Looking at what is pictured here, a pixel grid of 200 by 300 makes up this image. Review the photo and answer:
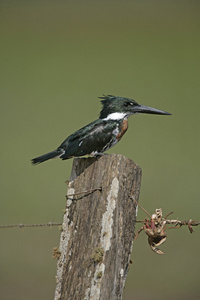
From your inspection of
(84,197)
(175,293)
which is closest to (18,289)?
(175,293)

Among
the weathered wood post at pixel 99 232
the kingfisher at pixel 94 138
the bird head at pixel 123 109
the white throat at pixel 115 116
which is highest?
the bird head at pixel 123 109

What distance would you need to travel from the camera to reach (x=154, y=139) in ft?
32.6

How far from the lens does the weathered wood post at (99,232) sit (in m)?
2.40

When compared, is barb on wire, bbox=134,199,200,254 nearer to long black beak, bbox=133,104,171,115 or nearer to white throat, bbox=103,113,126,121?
white throat, bbox=103,113,126,121

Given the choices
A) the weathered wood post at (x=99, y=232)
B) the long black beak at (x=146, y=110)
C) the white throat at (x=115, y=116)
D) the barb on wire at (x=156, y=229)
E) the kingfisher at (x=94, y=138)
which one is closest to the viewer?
the weathered wood post at (x=99, y=232)

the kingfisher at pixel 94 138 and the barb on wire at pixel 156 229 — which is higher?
the kingfisher at pixel 94 138

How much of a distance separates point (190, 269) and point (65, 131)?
3750mm

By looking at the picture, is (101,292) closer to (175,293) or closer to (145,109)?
(145,109)

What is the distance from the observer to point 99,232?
8.07 feet

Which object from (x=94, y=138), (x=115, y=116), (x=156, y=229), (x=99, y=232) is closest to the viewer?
(x=99, y=232)

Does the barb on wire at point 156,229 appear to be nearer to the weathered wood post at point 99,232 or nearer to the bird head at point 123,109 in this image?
the weathered wood post at point 99,232

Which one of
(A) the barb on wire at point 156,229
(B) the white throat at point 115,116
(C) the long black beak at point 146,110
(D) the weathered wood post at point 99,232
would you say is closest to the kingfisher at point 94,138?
(B) the white throat at point 115,116

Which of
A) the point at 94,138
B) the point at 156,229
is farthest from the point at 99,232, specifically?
the point at 94,138

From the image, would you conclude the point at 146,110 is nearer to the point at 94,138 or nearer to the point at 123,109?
the point at 123,109
